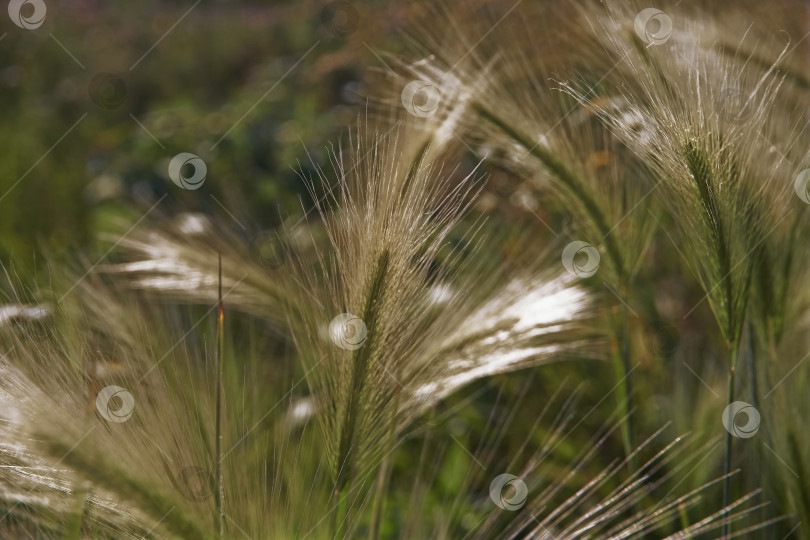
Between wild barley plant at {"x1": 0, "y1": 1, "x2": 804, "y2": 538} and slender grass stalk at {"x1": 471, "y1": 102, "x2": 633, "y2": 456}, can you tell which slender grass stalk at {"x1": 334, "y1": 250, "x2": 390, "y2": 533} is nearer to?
wild barley plant at {"x1": 0, "y1": 1, "x2": 804, "y2": 538}

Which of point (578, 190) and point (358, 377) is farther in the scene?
point (578, 190)

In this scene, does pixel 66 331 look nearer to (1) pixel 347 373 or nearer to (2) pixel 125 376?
(2) pixel 125 376

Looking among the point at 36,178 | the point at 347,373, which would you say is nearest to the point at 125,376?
the point at 347,373

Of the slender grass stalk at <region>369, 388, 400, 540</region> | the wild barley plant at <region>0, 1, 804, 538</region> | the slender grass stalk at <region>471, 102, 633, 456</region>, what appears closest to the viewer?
the wild barley plant at <region>0, 1, 804, 538</region>

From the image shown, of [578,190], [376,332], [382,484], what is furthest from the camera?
[578,190]

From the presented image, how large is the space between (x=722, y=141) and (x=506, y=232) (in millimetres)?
1026

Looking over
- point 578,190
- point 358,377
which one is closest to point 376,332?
point 358,377

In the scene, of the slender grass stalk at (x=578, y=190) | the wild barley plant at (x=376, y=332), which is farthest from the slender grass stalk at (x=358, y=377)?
the slender grass stalk at (x=578, y=190)

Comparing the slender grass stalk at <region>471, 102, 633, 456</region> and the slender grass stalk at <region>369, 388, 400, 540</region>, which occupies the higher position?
the slender grass stalk at <region>471, 102, 633, 456</region>

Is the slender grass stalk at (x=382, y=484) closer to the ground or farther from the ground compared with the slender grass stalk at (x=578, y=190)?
closer to the ground

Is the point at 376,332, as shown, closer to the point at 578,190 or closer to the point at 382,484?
the point at 382,484

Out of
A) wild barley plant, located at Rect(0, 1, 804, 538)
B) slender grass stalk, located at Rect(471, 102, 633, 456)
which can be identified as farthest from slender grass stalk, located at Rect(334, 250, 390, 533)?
slender grass stalk, located at Rect(471, 102, 633, 456)

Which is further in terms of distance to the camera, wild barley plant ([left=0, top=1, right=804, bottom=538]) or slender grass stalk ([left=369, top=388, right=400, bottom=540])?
slender grass stalk ([left=369, top=388, right=400, bottom=540])

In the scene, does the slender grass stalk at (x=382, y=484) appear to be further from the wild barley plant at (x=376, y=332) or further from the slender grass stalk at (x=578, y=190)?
the slender grass stalk at (x=578, y=190)
